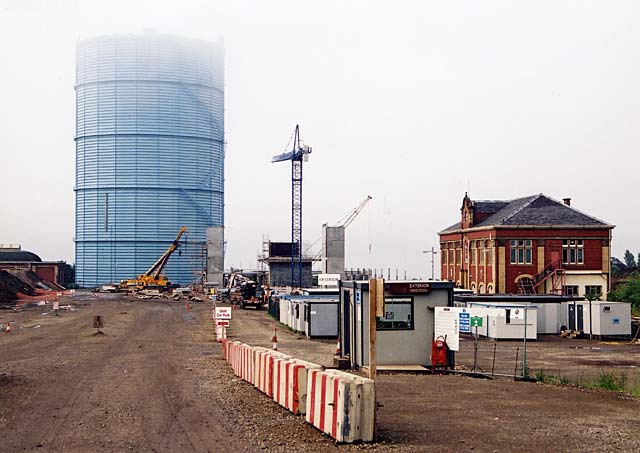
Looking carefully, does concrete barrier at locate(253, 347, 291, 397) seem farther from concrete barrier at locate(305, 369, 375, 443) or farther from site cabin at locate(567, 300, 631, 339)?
site cabin at locate(567, 300, 631, 339)

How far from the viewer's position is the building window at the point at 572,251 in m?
68.8

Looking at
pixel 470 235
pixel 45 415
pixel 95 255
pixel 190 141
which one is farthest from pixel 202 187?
pixel 45 415

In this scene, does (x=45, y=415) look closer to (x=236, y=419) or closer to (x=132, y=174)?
(x=236, y=419)

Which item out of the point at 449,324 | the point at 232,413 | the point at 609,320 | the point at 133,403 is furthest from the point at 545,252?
the point at 232,413

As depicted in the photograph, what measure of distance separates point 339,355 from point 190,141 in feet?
349

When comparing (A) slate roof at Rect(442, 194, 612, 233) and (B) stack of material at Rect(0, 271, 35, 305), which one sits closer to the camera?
(A) slate roof at Rect(442, 194, 612, 233)

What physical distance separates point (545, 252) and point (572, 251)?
7.68 ft

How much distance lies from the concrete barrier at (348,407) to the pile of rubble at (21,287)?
70372mm

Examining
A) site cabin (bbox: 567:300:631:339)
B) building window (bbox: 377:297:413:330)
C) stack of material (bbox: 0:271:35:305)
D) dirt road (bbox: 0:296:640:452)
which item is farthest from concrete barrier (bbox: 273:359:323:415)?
stack of material (bbox: 0:271:35:305)

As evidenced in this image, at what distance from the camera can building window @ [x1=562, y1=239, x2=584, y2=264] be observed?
68.8m

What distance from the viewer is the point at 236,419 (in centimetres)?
1580

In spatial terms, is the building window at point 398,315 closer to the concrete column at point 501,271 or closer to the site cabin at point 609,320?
the site cabin at point 609,320

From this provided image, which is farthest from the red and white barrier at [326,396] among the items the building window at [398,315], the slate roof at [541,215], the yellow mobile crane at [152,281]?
the yellow mobile crane at [152,281]

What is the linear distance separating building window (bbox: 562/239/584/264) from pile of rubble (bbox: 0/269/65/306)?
50789mm
